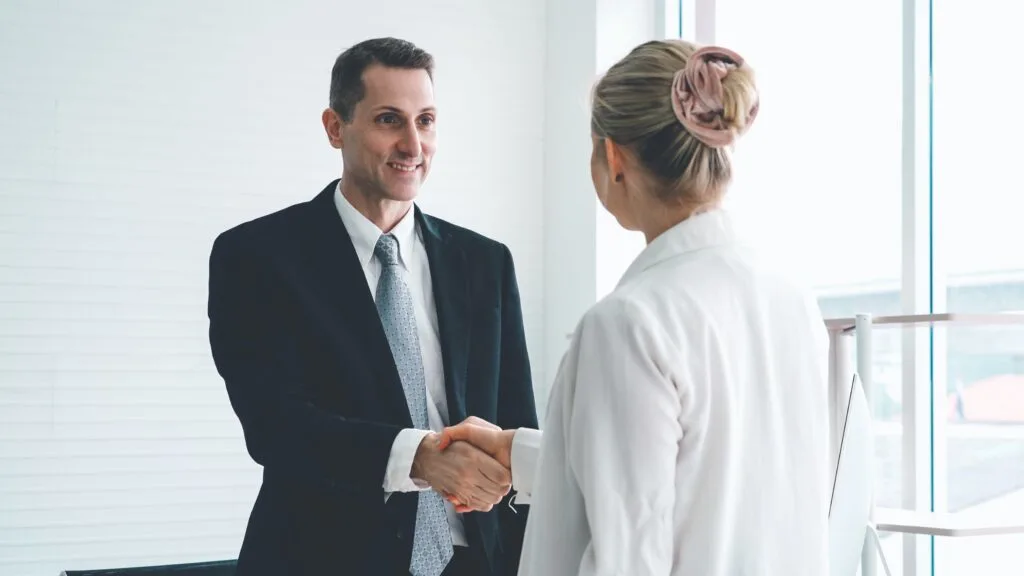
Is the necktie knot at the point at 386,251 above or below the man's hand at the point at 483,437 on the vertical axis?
above

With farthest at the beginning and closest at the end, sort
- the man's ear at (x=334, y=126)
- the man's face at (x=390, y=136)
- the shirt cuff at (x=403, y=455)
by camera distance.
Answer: the man's ear at (x=334, y=126)
the man's face at (x=390, y=136)
the shirt cuff at (x=403, y=455)

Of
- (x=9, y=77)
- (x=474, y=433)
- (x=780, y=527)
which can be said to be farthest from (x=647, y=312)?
(x=9, y=77)

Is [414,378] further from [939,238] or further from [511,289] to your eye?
[939,238]

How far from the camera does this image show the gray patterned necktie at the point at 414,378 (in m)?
1.87

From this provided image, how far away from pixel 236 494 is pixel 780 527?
294cm

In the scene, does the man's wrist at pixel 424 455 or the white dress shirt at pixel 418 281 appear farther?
the white dress shirt at pixel 418 281

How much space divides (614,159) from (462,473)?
0.72 meters

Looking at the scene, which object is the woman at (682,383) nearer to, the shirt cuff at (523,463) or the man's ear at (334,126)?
the shirt cuff at (523,463)

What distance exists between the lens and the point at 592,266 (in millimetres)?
4094

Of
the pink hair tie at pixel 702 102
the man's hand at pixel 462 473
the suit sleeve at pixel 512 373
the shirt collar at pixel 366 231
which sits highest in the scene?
the pink hair tie at pixel 702 102

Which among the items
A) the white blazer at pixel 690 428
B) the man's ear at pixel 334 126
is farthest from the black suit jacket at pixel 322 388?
the white blazer at pixel 690 428

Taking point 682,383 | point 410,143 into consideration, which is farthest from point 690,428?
point 410,143

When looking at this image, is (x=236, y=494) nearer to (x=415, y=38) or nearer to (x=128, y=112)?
(x=128, y=112)

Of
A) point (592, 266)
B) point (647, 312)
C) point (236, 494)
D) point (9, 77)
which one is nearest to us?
point (647, 312)
